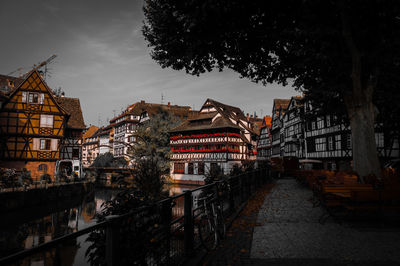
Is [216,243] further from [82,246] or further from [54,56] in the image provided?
[54,56]

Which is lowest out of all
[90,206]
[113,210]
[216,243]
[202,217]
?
[90,206]

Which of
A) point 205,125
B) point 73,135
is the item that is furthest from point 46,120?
point 205,125

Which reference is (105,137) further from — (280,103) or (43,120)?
(280,103)

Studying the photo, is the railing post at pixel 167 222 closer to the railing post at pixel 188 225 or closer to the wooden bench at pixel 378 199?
the railing post at pixel 188 225

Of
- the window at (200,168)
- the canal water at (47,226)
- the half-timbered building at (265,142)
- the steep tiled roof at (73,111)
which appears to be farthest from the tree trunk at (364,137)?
the half-timbered building at (265,142)

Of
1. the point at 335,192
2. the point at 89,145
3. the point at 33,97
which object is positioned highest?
the point at 33,97

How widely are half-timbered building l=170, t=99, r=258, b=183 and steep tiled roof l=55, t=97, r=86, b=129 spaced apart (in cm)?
1397

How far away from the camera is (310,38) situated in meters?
10.3

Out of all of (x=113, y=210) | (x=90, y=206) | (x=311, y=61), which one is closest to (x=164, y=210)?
(x=113, y=210)

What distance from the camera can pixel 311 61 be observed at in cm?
1098

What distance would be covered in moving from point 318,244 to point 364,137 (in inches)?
246

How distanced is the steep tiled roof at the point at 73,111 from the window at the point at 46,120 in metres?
5.10

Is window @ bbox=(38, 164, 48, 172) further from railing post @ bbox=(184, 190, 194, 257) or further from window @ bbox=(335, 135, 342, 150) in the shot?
window @ bbox=(335, 135, 342, 150)

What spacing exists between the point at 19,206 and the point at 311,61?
23089 millimetres
